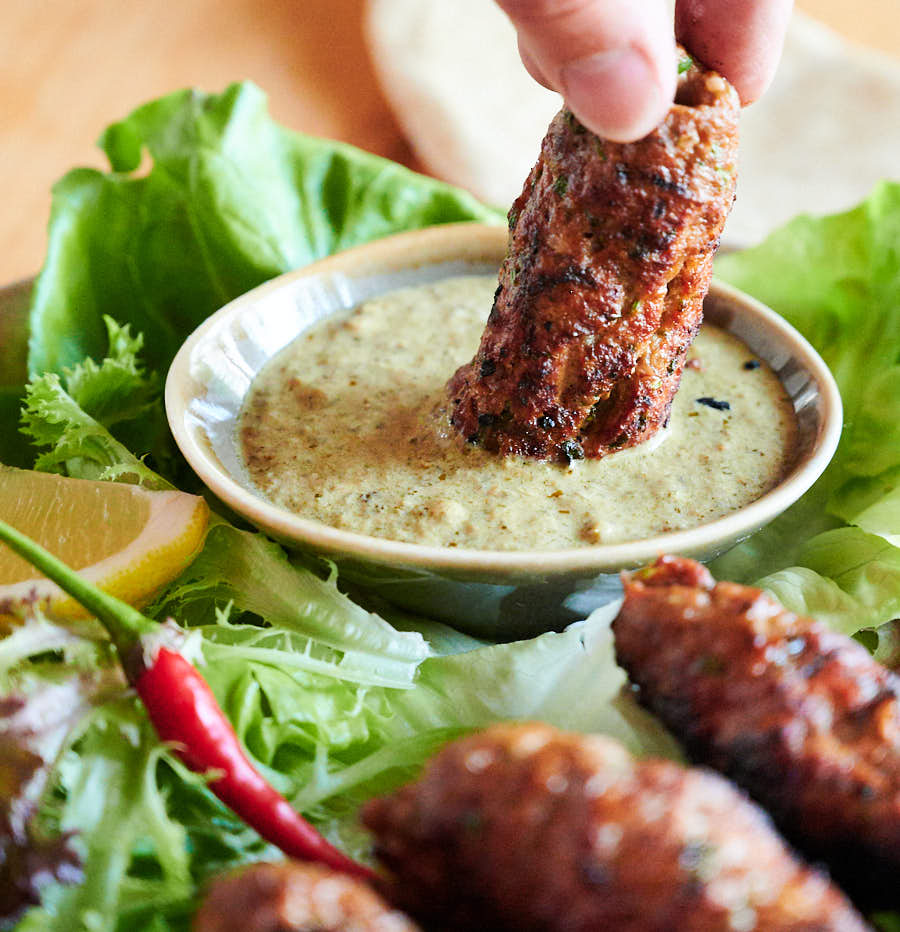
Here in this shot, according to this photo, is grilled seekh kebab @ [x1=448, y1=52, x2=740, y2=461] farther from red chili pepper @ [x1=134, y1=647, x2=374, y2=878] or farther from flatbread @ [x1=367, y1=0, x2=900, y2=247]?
flatbread @ [x1=367, y1=0, x2=900, y2=247]

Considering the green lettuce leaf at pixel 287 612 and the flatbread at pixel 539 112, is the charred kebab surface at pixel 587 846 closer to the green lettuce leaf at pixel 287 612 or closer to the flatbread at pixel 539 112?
the green lettuce leaf at pixel 287 612

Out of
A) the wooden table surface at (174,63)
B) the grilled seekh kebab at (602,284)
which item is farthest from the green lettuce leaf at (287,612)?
the wooden table surface at (174,63)

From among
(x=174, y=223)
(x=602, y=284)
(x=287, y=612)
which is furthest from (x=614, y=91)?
(x=174, y=223)

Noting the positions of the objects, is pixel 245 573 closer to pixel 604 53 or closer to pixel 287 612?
pixel 287 612

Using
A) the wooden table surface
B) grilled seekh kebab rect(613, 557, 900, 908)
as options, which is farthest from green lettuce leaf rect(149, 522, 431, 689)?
the wooden table surface

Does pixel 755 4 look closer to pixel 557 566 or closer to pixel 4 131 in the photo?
pixel 557 566

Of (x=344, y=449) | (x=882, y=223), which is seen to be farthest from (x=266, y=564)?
(x=882, y=223)
